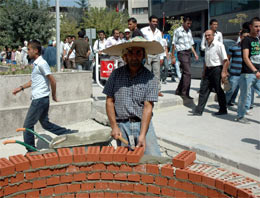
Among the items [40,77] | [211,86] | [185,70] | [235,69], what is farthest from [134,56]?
[235,69]

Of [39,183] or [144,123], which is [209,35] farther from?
[39,183]

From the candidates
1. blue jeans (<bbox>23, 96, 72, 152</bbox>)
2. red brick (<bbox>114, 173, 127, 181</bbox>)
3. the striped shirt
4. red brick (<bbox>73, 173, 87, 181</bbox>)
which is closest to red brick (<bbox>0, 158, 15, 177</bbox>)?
red brick (<bbox>73, 173, 87, 181</bbox>)

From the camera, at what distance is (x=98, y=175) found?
3.24 meters

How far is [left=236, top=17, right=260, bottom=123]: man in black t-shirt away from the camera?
266 inches

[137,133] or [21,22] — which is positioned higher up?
[21,22]

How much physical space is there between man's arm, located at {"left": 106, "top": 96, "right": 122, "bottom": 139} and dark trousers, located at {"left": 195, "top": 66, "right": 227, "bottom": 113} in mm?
4642

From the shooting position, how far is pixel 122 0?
7950 centimetres

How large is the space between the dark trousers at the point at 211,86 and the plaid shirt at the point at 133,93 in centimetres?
452

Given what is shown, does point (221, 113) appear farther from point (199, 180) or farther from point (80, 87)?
point (199, 180)

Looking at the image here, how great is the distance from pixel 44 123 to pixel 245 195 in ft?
13.6

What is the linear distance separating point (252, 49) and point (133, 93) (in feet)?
13.7

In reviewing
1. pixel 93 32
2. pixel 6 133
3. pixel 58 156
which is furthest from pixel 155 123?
pixel 93 32

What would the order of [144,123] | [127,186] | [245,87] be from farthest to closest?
1. [245,87]
2. [144,123]
3. [127,186]

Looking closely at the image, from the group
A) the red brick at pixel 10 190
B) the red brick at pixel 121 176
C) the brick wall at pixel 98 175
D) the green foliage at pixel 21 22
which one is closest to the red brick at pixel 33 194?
the brick wall at pixel 98 175
